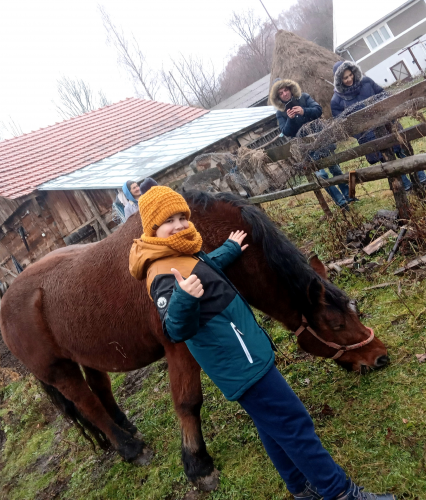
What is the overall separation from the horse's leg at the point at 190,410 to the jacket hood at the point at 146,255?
0.98 meters

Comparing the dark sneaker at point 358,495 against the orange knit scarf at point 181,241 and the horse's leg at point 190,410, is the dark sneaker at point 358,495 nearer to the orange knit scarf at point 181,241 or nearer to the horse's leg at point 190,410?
the horse's leg at point 190,410

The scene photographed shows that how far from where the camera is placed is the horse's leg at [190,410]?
2711 millimetres

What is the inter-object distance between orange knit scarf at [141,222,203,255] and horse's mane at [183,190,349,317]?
0.69 meters

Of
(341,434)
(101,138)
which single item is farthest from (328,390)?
(101,138)

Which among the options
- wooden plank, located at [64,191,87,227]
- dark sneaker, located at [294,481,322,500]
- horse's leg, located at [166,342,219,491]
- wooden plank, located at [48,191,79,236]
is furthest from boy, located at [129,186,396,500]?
wooden plank, located at [48,191,79,236]

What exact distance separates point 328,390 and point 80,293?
2203 mm

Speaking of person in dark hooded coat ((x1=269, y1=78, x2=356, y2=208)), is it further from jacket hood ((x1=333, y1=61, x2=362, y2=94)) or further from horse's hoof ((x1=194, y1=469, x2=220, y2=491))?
horse's hoof ((x1=194, y1=469, x2=220, y2=491))

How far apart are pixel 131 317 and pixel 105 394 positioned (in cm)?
167

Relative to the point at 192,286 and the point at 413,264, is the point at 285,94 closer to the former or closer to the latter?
the point at 413,264

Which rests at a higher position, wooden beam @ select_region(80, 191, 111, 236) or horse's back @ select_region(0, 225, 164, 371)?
wooden beam @ select_region(80, 191, 111, 236)

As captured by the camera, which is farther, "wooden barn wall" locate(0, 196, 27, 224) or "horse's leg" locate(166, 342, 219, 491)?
"wooden barn wall" locate(0, 196, 27, 224)

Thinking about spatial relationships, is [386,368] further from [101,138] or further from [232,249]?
[101,138]

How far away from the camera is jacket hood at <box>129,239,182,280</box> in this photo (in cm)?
184

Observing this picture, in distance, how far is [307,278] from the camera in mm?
2400
